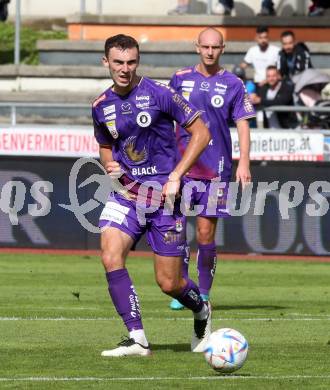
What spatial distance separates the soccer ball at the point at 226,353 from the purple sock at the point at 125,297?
3.35 ft

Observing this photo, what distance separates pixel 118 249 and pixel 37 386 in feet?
5.45

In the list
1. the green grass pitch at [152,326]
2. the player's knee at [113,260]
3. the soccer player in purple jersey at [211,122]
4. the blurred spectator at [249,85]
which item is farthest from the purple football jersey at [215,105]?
the blurred spectator at [249,85]

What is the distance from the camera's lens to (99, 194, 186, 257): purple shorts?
951cm

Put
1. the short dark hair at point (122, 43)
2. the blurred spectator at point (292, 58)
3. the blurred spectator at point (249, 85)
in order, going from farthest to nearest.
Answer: the blurred spectator at point (292, 58) → the blurred spectator at point (249, 85) → the short dark hair at point (122, 43)

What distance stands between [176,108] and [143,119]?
25 cm

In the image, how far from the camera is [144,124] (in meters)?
9.45

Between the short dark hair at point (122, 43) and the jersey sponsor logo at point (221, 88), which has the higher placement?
the short dark hair at point (122, 43)

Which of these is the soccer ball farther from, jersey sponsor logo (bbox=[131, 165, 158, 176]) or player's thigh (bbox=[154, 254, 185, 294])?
jersey sponsor logo (bbox=[131, 165, 158, 176])

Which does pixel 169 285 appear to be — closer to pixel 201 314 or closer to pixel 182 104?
pixel 201 314

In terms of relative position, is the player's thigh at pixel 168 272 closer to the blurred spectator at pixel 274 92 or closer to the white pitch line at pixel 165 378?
the white pitch line at pixel 165 378


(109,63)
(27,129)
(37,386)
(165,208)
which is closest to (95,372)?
(37,386)

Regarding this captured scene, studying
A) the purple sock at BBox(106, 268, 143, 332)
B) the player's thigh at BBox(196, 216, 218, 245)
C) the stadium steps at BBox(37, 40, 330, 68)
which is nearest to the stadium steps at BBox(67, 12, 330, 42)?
the stadium steps at BBox(37, 40, 330, 68)

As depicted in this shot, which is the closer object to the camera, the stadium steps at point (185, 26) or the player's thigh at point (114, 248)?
the player's thigh at point (114, 248)

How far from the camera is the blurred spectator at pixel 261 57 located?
24.8 meters
